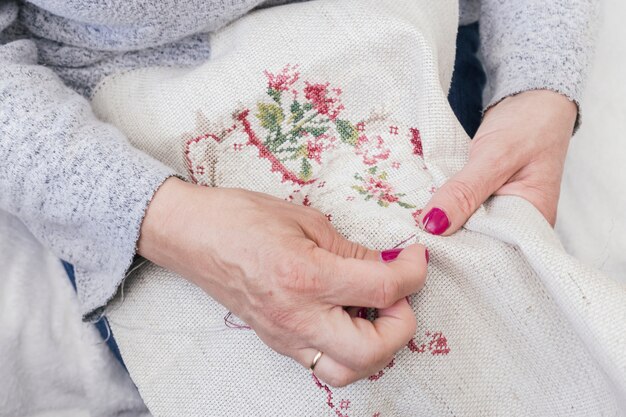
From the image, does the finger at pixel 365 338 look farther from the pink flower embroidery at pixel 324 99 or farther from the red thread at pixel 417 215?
the pink flower embroidery at pixel 324 99

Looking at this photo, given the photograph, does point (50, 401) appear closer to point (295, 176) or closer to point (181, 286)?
point (181, 286)

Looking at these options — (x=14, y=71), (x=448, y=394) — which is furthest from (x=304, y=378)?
(x=14, y=71)

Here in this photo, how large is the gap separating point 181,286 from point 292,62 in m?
0.26

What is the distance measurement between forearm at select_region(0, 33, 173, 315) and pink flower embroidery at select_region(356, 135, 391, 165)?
20 centimetres

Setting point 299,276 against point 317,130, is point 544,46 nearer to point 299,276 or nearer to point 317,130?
point 317,130

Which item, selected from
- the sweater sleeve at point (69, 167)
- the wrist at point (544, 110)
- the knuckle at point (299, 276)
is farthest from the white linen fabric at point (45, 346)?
the wrist at point (544, 110)

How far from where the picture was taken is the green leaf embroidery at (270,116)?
629 mm

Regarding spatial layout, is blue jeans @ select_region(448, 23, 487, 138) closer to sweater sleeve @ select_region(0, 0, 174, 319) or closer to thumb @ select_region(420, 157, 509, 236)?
thumb @ select_region(420, 157, 509, 236)

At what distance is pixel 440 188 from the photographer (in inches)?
23.4

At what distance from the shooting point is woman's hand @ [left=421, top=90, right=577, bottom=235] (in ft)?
1.90

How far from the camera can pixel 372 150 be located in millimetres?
640

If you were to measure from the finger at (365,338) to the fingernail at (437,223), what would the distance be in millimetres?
83

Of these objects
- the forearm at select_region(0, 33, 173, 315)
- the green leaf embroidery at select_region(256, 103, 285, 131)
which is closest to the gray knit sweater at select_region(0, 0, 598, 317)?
the forearm at select_region(0, 33, 173, 315)

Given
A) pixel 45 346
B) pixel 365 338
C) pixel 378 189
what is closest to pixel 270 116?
pixel 378 189
